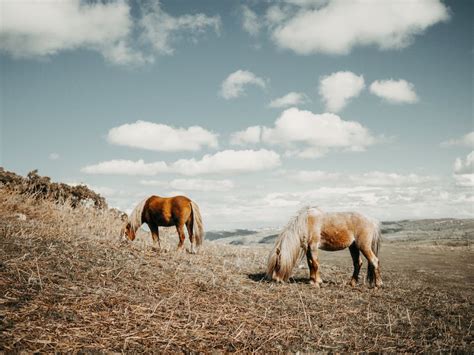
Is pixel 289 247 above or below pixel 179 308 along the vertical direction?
above

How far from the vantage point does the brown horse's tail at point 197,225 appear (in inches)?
412

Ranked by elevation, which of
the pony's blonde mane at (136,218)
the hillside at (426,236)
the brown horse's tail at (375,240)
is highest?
the pony's blonde mane at (136,218)

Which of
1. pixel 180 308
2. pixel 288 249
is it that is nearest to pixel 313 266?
pixel 288 249

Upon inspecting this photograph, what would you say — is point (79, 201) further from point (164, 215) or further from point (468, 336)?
point (468, 336)

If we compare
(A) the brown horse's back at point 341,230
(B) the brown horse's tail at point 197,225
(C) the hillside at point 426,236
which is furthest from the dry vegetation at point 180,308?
(C) the hillside at point 426,236

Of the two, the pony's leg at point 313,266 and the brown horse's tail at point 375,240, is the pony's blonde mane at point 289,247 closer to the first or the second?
the pony's leg at point 313,266

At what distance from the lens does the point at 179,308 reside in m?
4.62

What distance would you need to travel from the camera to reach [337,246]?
8.30 meters

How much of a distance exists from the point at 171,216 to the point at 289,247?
14.2 feet

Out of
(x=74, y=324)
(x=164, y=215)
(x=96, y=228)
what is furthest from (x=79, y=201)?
(x=74, y=324)

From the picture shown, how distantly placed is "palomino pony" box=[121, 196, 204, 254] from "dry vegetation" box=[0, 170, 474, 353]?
2.60 meters

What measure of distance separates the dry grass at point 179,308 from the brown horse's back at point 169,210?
2744 millimetres

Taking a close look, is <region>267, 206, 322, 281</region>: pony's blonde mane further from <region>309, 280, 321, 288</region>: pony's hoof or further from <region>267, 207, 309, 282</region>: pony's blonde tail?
<region>309, 280, 321, 288</region>: pony's hoof

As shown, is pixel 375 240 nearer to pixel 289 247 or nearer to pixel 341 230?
pixel 341 230
